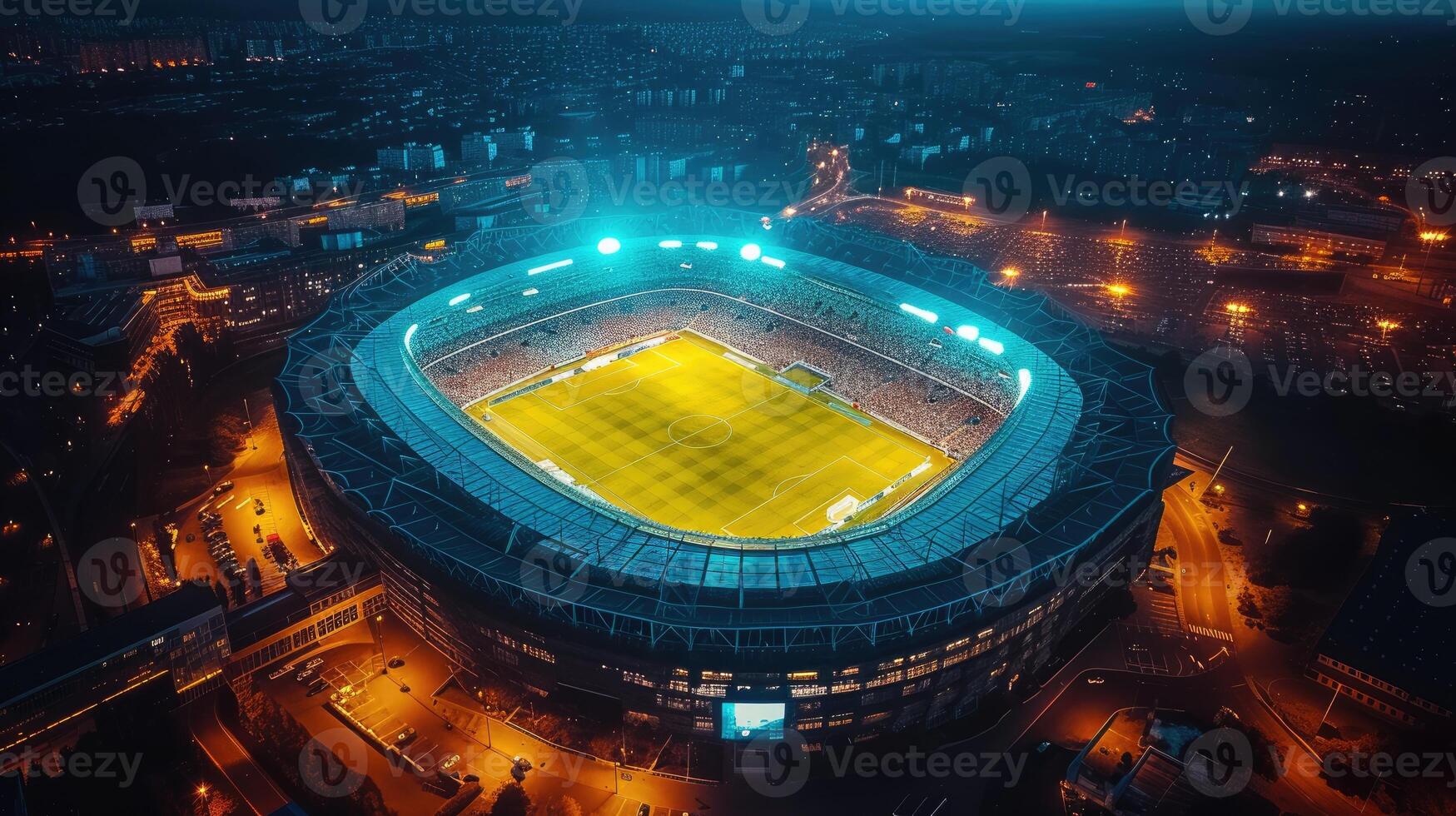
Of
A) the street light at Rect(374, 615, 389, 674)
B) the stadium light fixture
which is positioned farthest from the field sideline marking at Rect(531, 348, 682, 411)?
the street light at Rect(374, 615, 389, 674)

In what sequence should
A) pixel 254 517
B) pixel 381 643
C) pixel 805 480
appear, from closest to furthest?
pixel 381 643, pixel 254 517, pixel 805 480

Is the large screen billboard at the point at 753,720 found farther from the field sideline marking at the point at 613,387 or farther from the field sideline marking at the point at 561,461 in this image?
the field sideline marking at the point at 613,387

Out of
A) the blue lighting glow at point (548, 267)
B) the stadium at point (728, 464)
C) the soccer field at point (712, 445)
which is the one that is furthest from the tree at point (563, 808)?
the blue lighting glow at point (548, 267)

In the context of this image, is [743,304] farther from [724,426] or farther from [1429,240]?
[1429,240]

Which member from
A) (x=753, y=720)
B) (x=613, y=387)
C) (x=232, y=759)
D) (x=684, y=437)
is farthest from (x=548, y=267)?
(x=753, y=720)

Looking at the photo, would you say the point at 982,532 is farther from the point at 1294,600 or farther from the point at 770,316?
the point at 770,316
